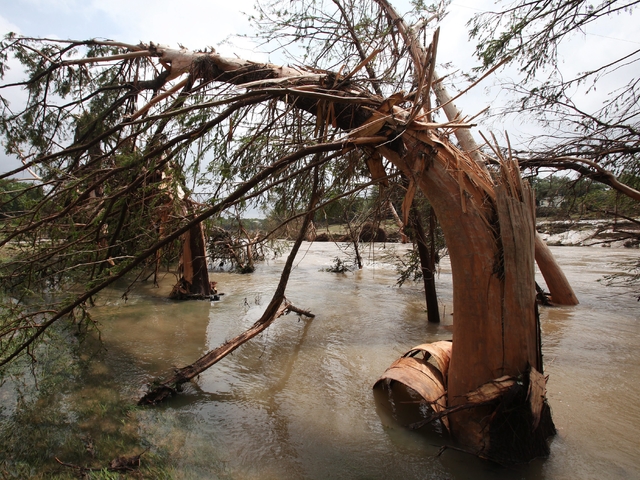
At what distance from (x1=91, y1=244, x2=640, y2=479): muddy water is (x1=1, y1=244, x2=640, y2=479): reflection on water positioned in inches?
0.5

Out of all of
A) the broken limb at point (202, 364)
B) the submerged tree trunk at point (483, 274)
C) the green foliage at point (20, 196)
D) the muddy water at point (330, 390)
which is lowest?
the muddy water at point (330, 390)

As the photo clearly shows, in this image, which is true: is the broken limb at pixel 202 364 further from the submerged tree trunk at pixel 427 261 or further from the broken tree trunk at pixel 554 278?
the broken tree trunk at pixel 554 278

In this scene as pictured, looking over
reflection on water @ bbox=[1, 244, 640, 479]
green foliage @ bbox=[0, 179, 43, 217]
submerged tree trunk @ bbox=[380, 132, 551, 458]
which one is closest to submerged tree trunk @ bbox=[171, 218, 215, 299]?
reflection on water @ bbox=[1, 244, 640, 479]

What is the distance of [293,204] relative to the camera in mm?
4859

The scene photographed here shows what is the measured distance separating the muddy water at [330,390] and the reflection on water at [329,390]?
A: 0.04ft

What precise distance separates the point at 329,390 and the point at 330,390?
0.03 ft

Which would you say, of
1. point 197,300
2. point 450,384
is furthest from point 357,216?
point 450,384

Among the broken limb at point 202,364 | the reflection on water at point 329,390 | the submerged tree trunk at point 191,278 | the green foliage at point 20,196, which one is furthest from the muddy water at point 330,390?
the green foliage at point 20,196

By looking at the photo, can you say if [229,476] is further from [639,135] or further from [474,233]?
[639,135]

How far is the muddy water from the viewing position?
2693 mm

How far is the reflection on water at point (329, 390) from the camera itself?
8.84 feet

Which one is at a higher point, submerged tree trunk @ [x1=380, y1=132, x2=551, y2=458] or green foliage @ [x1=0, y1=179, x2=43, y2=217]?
green foliage @ [x1=0, y1=179, x2=43, y2=217]

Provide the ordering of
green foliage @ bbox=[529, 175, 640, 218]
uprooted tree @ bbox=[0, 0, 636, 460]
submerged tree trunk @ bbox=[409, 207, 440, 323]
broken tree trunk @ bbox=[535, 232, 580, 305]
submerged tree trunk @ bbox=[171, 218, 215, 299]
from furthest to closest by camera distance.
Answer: submerged tree trunk @ bbox=[171, 218, 215, 299] → broken tree trunk @ bbox=[535, 232, 580, 305] → submerged tree trunk @ bbox=[409, 207, 440, 323] → green foliage @ bbox=[529, 175, 640, 218] → uprooted tree @ bbox=[0, 0, 636, 460]

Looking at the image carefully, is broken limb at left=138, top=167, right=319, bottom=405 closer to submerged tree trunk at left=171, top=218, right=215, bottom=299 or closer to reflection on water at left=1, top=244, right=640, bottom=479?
reflection on water at left=1, top=244, right=640, bottom=479
